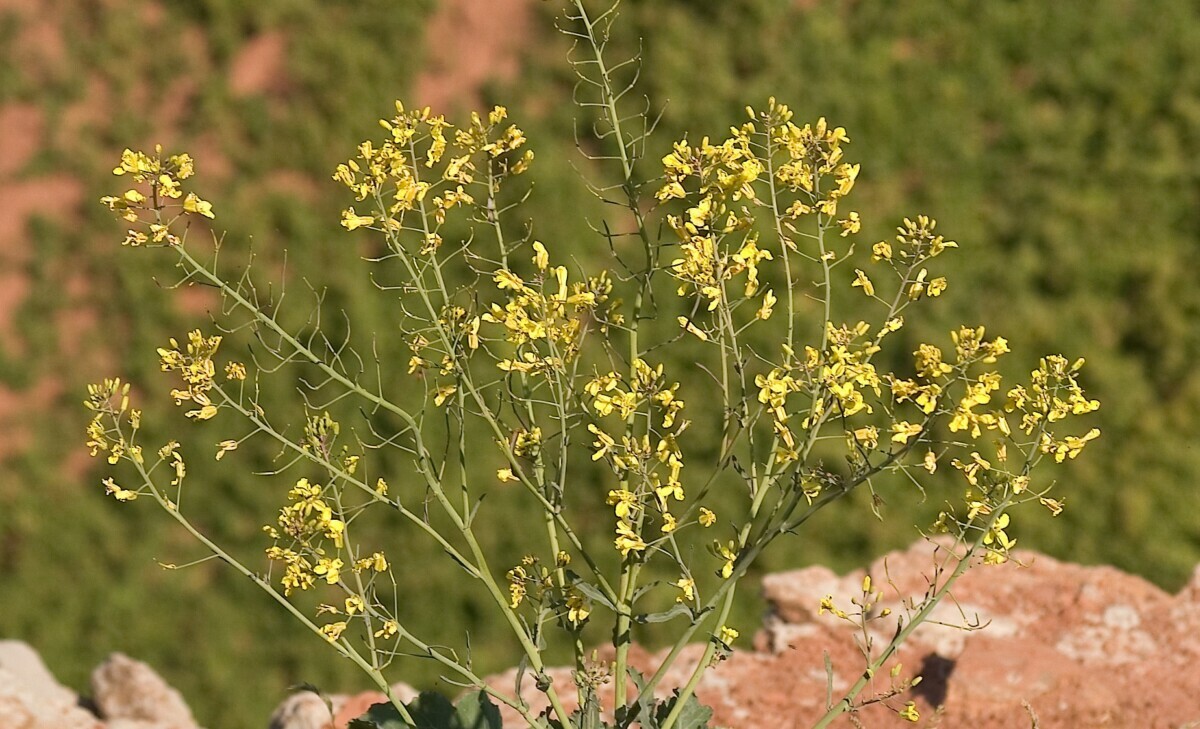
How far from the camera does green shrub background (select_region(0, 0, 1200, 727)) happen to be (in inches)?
231

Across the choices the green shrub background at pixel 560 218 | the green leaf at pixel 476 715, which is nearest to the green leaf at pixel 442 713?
the green leaf at pixel 476 715

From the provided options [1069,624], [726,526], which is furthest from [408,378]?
[1069,624]

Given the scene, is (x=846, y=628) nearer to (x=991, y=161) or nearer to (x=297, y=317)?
(x=991, y=161)

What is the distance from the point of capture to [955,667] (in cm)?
391

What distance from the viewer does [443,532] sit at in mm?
6227

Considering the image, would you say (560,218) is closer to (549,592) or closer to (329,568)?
(549,592)

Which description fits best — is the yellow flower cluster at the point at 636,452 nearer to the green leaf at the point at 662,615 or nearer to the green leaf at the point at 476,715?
the green leaf at the point at 662,615

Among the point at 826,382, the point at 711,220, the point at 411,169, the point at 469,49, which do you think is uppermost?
the point at 469,49

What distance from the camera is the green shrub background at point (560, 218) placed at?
231 inches

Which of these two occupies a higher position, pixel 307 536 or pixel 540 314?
pixel 540 314

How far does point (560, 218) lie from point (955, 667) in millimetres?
3324

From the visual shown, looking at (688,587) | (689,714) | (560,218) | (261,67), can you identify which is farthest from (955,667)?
(261,67)

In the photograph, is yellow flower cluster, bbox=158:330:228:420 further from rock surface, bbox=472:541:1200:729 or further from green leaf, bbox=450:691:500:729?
rock surface, bbox=472:541:1200:729

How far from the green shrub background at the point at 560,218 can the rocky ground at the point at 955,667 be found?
1228mm
